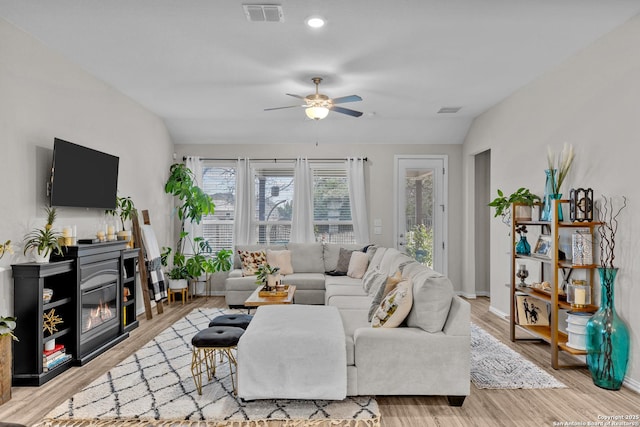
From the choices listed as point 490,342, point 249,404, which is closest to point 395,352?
point 249,404

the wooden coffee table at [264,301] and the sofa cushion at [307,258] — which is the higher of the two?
the sofa cushion at [307,258]

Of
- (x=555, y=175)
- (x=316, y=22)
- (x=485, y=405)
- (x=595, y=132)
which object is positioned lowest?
(x=485, y=405)

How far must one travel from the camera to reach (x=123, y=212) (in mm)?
4898

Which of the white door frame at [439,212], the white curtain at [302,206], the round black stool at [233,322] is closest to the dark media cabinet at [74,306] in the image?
the round black stool at [233,322]

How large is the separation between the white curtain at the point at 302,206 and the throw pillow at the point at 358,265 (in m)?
1.06

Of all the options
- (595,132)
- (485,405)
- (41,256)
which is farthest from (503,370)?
(41,256)

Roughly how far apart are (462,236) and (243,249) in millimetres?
3551

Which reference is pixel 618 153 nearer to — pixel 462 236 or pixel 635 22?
pixel 635 22

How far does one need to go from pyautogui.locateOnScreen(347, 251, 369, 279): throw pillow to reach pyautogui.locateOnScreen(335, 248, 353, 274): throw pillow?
14 cm

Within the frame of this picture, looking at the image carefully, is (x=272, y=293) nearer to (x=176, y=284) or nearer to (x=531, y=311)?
(x=176, y=284)

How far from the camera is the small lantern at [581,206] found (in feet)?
11.3

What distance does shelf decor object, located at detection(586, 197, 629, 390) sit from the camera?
3.10 metres

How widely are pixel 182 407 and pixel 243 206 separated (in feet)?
14.2

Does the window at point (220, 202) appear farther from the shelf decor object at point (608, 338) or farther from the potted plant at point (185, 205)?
the shelf decor object at point (608, 338)
